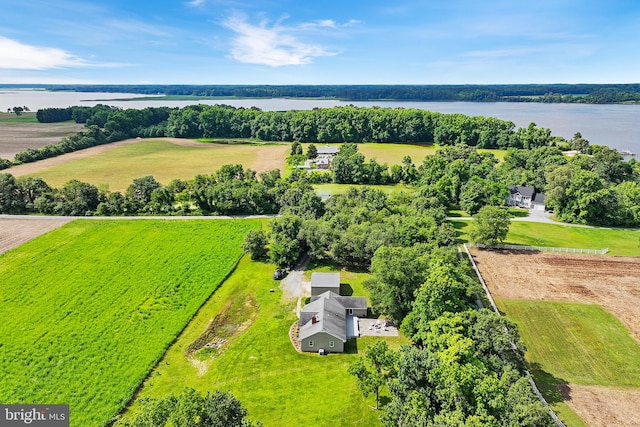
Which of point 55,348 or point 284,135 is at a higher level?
point 284,135

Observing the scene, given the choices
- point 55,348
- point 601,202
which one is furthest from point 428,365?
point 601,202

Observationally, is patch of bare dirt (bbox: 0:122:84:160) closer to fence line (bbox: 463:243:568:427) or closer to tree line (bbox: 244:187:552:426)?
tree line (bbox: 244:187:552:426)

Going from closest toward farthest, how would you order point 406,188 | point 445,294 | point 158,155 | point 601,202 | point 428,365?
point 428,365 → point 445,294 → point 601,202 → point 406,188 → point 158,155

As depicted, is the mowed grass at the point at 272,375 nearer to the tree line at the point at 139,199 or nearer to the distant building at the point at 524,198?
the tree line at the point at 139,199

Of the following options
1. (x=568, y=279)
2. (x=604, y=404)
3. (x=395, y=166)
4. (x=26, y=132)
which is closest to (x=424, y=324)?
(x=604, y=404)

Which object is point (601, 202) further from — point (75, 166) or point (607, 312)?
point (75, 166)

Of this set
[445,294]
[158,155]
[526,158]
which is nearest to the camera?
[445,294]
